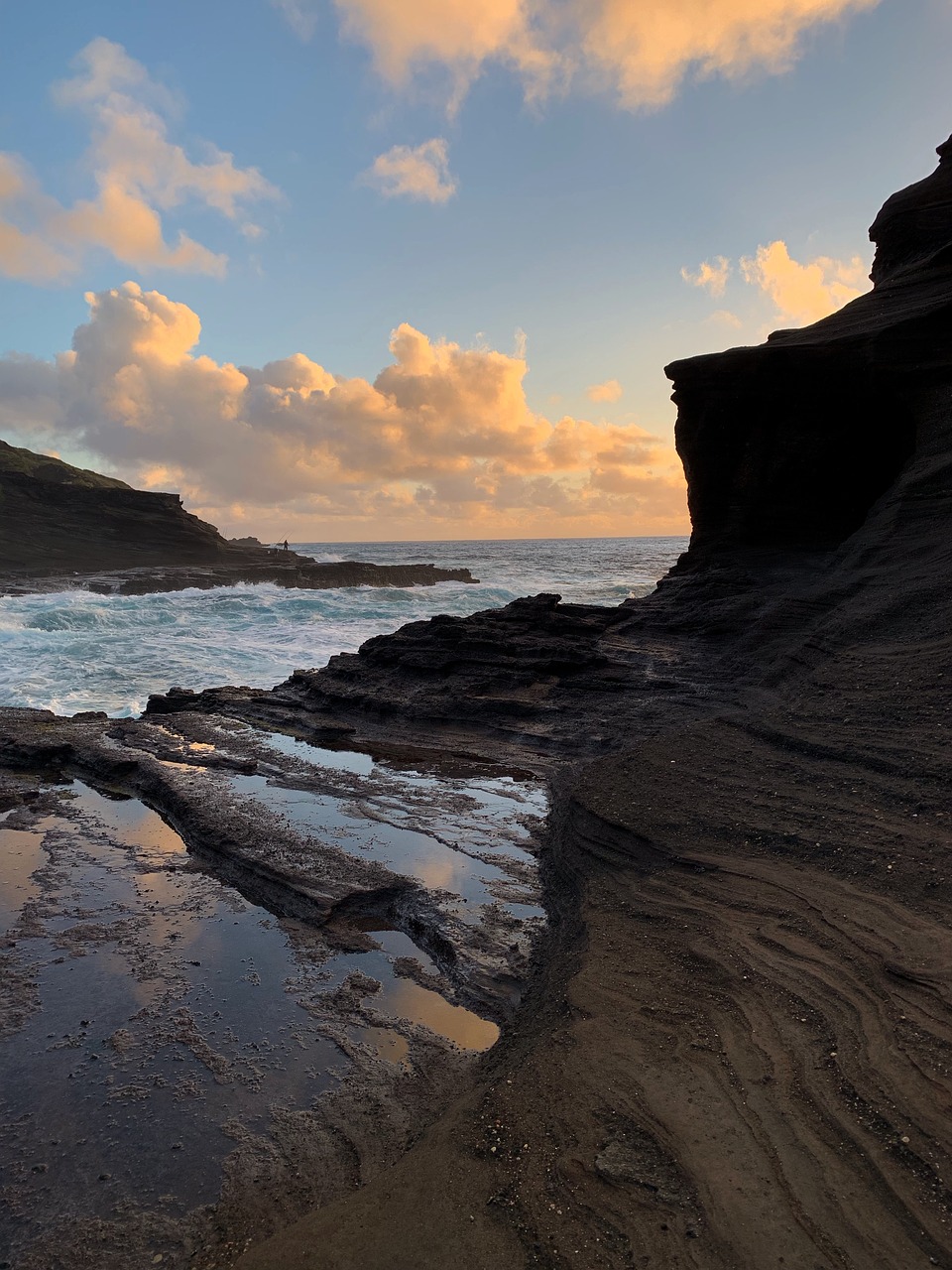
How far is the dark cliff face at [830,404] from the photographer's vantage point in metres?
12.8

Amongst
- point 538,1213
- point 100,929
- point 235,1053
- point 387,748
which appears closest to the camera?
point 538,1213

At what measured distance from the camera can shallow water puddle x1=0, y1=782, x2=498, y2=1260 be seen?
161 inches

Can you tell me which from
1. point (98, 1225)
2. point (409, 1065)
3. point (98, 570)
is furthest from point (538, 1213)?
point (98, 570)

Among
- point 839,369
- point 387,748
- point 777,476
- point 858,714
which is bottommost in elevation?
point 387,748

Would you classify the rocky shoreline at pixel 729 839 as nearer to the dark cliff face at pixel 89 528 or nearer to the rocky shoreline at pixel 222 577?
the rocky shoreline at pixel 222 577

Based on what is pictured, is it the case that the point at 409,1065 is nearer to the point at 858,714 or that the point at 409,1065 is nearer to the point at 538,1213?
the point at 538,1213

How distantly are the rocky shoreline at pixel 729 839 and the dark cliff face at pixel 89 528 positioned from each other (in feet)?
163

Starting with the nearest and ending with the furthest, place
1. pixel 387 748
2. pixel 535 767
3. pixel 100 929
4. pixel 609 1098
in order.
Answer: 1. pixel 609 1098
2. pixel 100 929
3. pixel 535 767
4. pixel 387 748

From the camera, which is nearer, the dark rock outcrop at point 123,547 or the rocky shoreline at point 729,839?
the rocky shoreline at point 729,839

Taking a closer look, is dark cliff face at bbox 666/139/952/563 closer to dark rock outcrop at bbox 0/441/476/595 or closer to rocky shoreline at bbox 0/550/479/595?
rocky shoreline at bbox 0/550/479/595

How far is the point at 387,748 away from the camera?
12766mm

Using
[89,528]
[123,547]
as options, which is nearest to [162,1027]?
[123,547]

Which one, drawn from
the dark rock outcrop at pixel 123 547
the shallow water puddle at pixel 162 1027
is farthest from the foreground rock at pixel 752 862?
the dark rock outcrop at pixel 123 547

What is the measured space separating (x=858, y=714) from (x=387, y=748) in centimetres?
752
